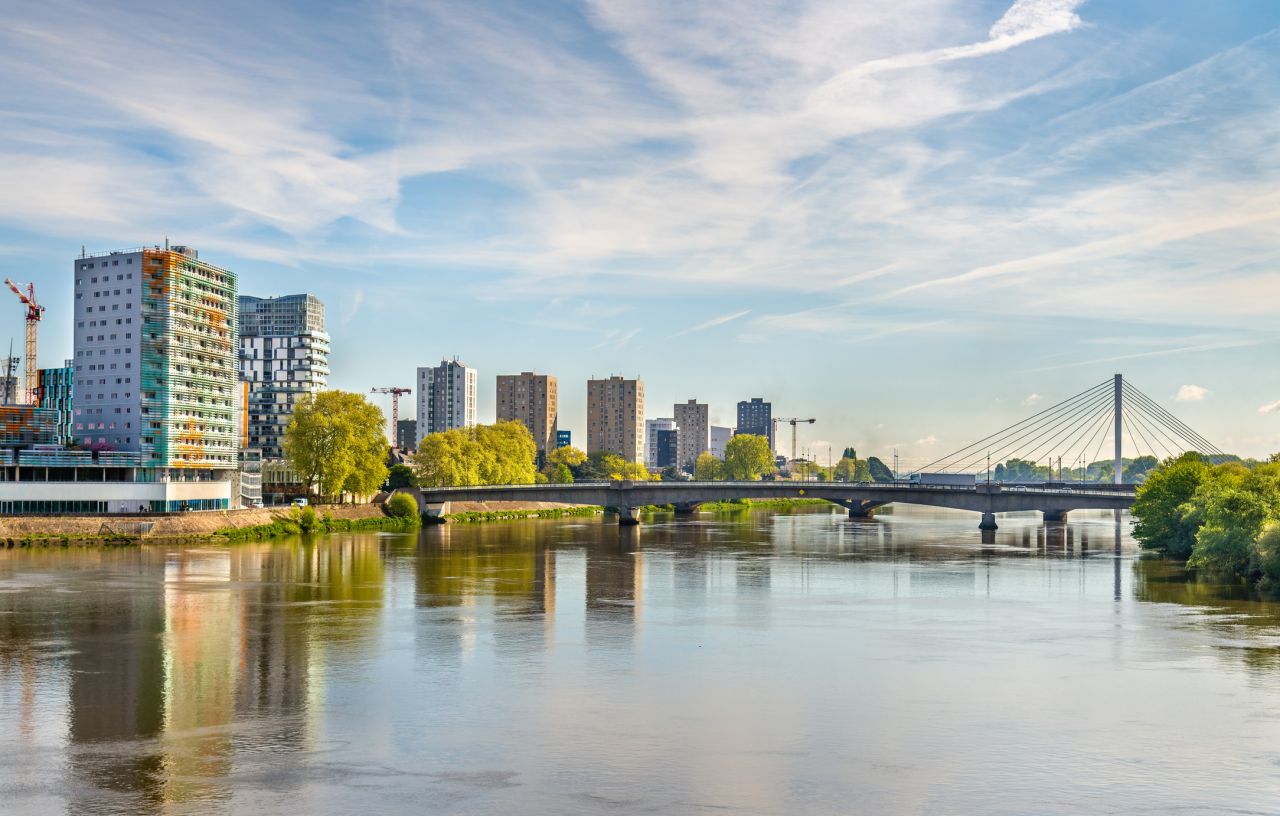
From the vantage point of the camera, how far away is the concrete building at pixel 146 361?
9988cm

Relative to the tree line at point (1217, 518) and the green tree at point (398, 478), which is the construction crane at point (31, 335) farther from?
the tree line at point (1217, 518)

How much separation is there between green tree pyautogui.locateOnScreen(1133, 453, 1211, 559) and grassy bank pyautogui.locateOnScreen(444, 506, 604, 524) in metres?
70.9

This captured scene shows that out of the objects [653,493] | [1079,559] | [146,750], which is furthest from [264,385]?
[146,750]

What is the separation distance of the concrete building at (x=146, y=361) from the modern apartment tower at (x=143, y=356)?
0.09 meters

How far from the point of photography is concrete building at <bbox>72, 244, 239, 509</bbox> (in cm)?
9988

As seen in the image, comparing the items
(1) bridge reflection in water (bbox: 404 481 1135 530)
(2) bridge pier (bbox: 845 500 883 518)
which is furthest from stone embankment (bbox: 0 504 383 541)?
(2) bridge pier (bbox: 845 500 883 518)

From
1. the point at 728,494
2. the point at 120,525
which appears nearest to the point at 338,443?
the point at 120,525

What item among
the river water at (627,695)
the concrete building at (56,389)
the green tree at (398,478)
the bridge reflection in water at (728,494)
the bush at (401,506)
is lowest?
the river water at (627,695)

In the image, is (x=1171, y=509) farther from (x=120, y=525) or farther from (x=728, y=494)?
(x=120, y=525)

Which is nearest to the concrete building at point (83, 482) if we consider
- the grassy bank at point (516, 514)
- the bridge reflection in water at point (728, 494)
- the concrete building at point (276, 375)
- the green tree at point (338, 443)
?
the green tree at point (338, 443)

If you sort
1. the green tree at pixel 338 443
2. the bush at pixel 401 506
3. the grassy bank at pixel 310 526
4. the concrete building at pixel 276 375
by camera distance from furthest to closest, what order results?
the concrete building at pixel 276 375, the bush at pixel 401 506, the green tree at pixel 338 443, the grassy bank at pixel 310 526

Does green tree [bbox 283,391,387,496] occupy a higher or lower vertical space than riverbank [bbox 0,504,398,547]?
higher

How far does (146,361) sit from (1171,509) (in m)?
84.1

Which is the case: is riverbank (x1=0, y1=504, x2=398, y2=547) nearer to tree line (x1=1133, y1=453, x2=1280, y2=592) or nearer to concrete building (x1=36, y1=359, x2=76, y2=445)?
concrete building (x1=36, y1=359, x2=76, y2=445)
